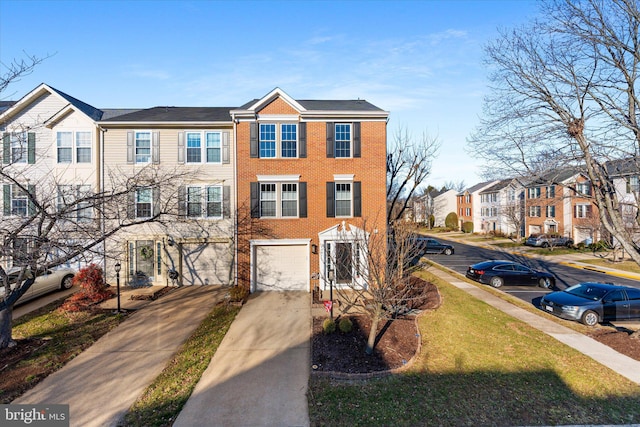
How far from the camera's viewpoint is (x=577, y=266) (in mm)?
24047

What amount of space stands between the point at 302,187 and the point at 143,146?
28.1ft

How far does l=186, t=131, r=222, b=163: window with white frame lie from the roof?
805mm

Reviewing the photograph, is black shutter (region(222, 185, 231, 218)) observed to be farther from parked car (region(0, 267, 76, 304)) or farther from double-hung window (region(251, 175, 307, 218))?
parked car (region(0, 267, 76, 304))

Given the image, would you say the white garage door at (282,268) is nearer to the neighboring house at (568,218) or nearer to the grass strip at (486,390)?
the grass strip at (486,390)

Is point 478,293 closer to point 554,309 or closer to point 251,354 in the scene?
point 554,309

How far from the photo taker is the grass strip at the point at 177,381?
19.8 ft

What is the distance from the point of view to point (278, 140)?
48.5 ft

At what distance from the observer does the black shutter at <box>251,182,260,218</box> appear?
14594 mm

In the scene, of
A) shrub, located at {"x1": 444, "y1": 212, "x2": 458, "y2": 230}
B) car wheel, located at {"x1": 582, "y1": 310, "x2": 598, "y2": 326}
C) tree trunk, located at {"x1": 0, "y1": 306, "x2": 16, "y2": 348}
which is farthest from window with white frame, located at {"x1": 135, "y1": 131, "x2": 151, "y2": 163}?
shrub, located at {"x1": 444, "y1": 212, "x2": 458, "y2": 230}

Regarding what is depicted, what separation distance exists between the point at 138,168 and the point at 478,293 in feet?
60.0

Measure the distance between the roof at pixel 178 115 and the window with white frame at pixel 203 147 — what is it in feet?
2.64

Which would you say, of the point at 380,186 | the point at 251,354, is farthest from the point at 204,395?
the point at 380,186

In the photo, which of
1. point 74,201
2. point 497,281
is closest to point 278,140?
point 74,201

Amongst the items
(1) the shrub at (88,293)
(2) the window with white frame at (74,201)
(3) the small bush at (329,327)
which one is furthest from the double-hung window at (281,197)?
(1) the shrub at (88,293)
